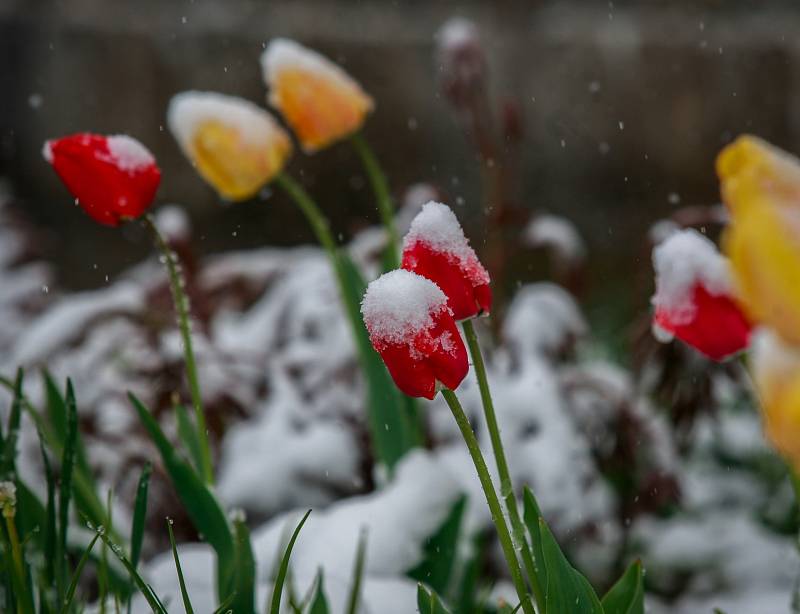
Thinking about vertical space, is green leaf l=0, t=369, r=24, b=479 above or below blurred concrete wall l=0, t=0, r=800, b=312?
above

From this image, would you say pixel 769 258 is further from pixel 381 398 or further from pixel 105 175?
pixel 381 398

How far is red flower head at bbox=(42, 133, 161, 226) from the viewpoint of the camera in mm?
525

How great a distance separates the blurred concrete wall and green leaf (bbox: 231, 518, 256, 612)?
5.48 feet

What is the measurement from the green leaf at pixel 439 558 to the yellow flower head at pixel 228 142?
291 millimetres

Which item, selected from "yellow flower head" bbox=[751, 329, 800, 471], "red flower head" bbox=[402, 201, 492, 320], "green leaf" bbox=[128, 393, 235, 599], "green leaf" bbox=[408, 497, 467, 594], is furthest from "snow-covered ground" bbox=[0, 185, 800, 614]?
"yellow flower head" bbox=[751, 329, 800, 471]

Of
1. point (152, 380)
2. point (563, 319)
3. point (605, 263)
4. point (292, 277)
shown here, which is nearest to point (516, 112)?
point (563, 319)

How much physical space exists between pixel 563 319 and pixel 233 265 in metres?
0.46

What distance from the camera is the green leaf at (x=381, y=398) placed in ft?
2.59

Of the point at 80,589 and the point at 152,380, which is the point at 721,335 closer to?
the point at 80,589

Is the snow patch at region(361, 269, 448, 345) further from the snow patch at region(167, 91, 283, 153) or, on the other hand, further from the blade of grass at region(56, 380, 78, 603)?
the snow patch at region(167, 91, 283, 153)

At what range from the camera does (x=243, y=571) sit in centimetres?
53

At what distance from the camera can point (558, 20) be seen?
2438 mm

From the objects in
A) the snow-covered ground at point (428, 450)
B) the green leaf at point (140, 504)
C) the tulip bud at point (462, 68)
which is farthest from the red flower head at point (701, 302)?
the tulip bud at point (462, 68)

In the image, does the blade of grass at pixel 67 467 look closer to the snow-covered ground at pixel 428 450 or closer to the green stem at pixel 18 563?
the green stem at pixel 18 563
